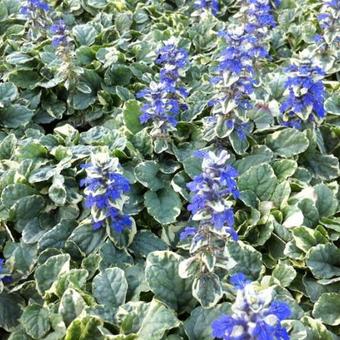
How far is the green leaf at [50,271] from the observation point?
3602mm

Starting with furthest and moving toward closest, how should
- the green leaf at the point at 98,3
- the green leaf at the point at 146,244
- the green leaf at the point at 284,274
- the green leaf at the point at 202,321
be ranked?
the green leaf at the point at 98,3, the green leaf at the point at 146,244, the green leaf at the point at 284,274, the green leaf at the point at 202,321

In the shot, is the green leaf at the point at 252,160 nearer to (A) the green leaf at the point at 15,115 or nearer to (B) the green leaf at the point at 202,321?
(B) the green leaf at the point at 202,321

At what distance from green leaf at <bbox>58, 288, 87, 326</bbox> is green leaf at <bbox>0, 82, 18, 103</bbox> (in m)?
2.31

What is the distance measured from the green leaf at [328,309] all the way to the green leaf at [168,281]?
0.81 meters

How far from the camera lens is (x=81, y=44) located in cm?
561

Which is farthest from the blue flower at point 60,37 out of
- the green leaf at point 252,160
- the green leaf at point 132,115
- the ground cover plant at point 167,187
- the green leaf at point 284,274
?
the green leaf at point 284,274

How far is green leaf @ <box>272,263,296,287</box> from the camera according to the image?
3.53m

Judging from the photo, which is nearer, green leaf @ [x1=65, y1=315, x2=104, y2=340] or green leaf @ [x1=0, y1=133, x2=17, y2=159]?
green leaf @ [x1=65, y1=315, x2=104, y2=340]

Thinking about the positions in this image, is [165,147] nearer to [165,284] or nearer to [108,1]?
[165,284]

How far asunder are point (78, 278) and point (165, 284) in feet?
1.87

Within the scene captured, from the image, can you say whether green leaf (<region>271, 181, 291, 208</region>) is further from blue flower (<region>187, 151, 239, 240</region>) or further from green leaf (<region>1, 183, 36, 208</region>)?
green leaf (<region>1, 183, 36, 208</region>)

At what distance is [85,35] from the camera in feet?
18.4

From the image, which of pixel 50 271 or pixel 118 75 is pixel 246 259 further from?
pixel 118 75

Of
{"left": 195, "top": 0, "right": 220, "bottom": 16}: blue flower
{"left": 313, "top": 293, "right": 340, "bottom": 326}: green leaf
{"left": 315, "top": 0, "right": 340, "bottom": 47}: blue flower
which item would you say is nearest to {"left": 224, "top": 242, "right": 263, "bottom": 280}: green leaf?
{"left": 313, "top": 293, "right": 340, "bottom": 326}: green leaf
